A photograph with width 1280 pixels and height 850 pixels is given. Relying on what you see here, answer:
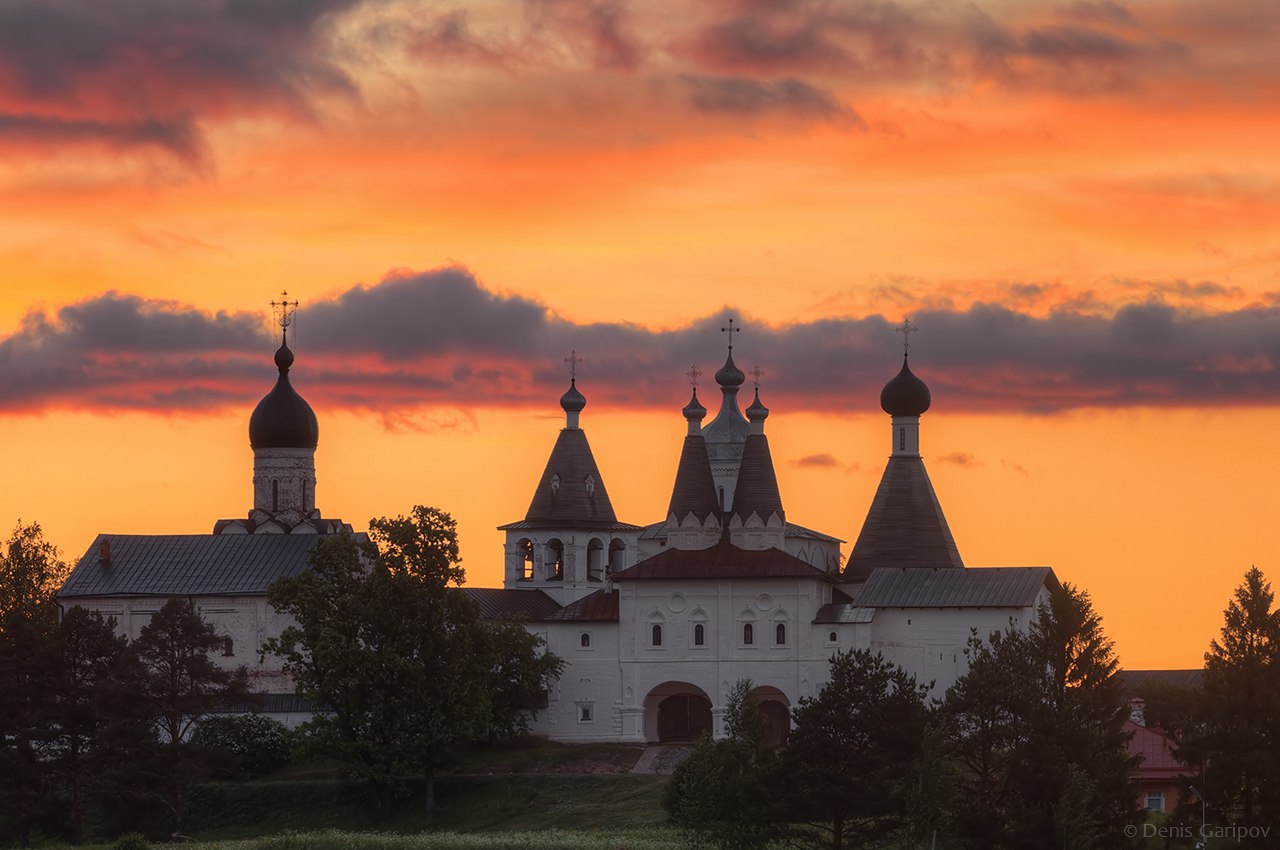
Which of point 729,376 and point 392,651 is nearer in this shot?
point 392,651

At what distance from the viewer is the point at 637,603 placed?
3046 inches

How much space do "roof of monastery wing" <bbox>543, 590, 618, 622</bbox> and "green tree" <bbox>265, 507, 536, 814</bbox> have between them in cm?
675

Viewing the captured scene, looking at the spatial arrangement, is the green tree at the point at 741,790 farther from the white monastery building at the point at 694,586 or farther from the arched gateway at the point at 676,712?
the arched gateway at the point at 676,712

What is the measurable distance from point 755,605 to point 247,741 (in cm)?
1501

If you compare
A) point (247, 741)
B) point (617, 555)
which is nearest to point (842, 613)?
point (617, 555)

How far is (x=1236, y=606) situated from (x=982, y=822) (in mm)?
7669

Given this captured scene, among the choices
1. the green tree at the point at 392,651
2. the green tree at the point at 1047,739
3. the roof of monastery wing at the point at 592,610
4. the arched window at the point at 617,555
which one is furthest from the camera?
the arched window at the point at 617,555

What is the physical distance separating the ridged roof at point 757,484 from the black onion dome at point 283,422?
17.7 m

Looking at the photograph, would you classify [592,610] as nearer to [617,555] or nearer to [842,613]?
[617,555]

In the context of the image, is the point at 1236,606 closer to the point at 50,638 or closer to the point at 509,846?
the point at 509,846

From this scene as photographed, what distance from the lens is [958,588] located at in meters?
73.0

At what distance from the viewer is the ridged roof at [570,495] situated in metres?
84.9

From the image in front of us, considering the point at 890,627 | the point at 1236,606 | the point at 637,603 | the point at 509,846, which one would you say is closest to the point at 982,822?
the point at 1236,606

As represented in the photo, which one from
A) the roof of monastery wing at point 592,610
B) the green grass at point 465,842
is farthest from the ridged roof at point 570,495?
the green grass at point 465,842
